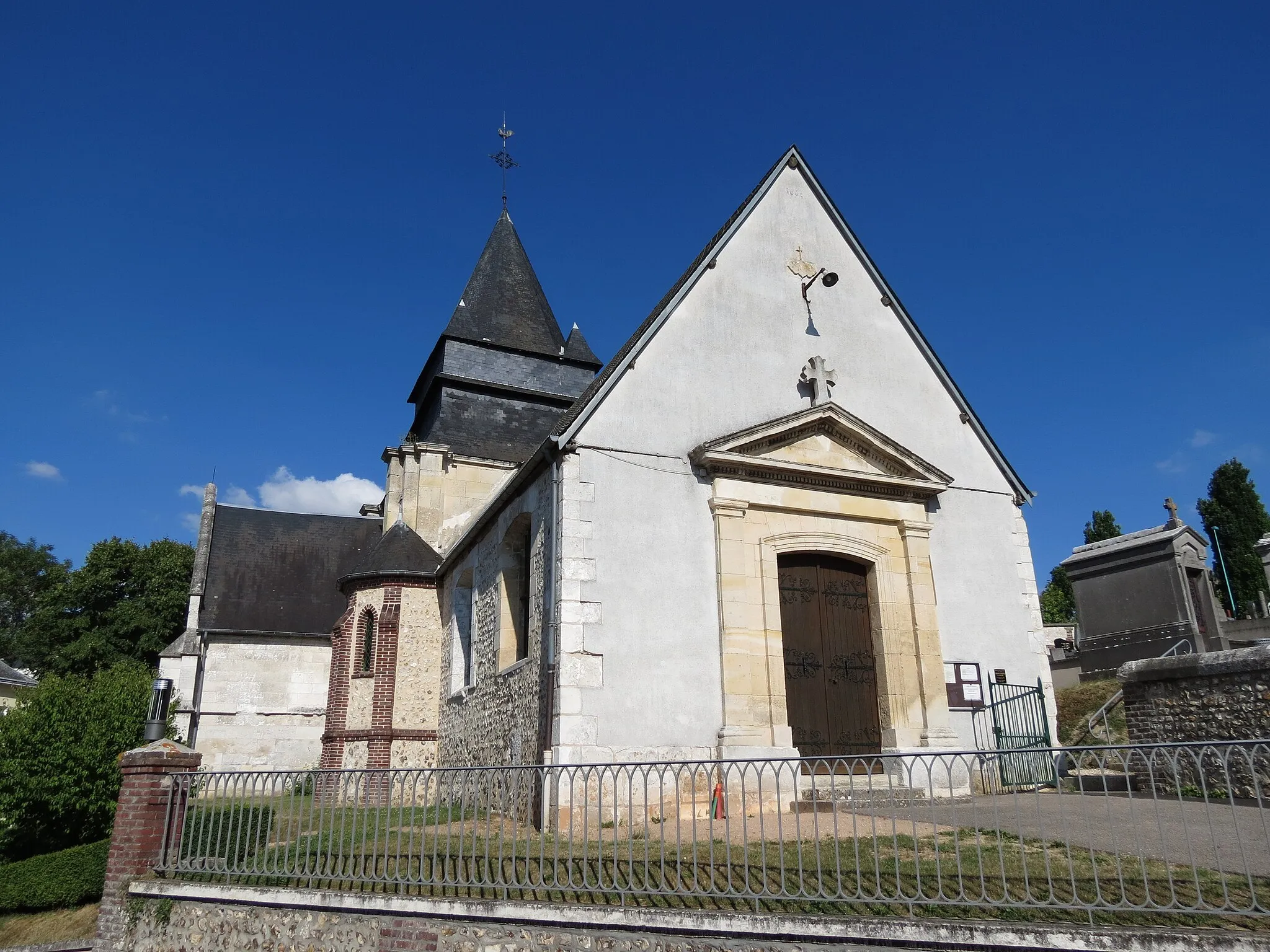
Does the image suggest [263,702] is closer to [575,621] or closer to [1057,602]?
[575,621]

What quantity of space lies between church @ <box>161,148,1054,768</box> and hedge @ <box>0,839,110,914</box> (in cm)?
454

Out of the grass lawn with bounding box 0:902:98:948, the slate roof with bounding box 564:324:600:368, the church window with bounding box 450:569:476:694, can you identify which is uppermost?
the slate roof with bounding box 564:324:600:368

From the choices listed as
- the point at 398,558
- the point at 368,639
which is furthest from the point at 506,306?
the point at 368,639

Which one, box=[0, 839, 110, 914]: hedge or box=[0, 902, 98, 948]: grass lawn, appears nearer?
box=[0, 902, 98, 948]: grass lawn

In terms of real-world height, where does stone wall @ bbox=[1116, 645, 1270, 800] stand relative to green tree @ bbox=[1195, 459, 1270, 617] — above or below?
below

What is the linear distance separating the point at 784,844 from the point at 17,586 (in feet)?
166

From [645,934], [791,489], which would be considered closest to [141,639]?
[791,489]

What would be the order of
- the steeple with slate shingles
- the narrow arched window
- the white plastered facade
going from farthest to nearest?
the steeple with slate shingles < the narrow arched window < the white plastered facade

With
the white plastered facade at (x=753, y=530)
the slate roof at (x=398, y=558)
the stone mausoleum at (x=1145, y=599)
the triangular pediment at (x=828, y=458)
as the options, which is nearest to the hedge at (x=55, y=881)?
the slate roof at (x=398, y=558)

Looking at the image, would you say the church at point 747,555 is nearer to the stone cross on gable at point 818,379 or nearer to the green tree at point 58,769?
the stone cross on gable at point 818,379

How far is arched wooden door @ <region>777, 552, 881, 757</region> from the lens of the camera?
10719mm

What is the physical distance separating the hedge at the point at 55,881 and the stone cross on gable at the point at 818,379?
35.3ft

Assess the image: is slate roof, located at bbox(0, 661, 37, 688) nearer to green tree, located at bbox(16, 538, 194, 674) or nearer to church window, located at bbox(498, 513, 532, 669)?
green tree, located at bbox(16, 538, 194, 674)

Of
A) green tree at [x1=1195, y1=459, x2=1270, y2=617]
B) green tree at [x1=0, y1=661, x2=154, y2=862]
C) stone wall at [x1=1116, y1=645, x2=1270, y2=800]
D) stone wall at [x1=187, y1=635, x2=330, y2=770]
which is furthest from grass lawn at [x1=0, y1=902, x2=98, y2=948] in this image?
green tree at [x1=1195, y1=459, x2=1270, y2=617]
